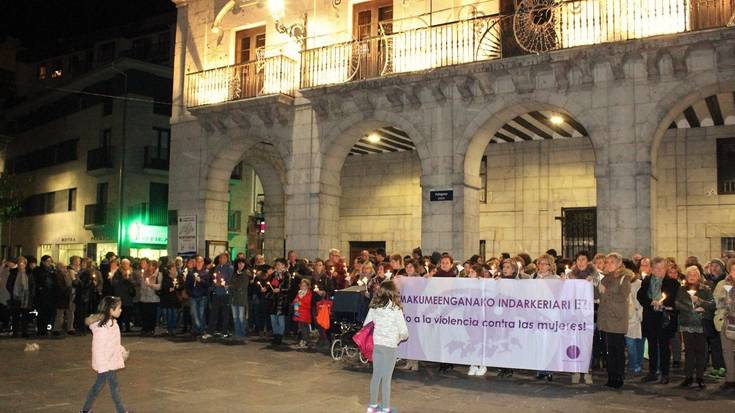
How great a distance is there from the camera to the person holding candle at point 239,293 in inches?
611

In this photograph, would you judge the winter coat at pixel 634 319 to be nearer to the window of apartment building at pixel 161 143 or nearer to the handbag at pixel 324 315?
the handbag at pixel 324 315

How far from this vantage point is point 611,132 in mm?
14789

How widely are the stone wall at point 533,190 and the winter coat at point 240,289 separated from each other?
883 centimetres

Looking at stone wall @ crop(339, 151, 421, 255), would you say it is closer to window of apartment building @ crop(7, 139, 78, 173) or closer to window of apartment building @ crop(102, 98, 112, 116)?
Answer: window of apartment building @ crop(102, 98, 112, 116)

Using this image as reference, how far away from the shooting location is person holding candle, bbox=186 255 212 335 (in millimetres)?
16062

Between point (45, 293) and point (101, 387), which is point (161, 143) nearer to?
point (45, 293)

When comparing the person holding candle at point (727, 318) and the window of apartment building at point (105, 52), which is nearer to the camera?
the person holding candle at point (727, 318)

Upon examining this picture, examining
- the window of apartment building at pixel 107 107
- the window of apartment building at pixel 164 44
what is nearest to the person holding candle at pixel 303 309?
the window of apartment building at pixel 107 107

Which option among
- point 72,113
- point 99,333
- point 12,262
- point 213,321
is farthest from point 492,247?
point 72,113

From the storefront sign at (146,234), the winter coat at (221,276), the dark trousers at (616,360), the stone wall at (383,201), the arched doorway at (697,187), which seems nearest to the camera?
the dark trousers at (616,360)

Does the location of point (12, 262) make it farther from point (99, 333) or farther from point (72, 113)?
point (72, 113)

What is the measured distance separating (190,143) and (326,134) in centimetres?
520

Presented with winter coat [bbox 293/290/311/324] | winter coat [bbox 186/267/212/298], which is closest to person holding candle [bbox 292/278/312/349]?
winter coat [bbox 293/290/311/324]

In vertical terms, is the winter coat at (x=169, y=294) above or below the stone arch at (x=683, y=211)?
below
